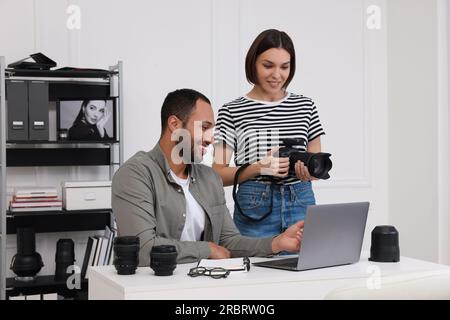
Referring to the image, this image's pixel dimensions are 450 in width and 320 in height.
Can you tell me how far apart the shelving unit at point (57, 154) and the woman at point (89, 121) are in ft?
0.16

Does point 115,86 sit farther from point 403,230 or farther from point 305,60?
point 403,230

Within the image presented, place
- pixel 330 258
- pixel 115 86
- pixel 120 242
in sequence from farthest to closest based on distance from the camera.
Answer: pixel 115 86 < pixel 330 258 < pixel 120 242

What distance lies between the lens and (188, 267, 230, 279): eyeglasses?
204 centimetres

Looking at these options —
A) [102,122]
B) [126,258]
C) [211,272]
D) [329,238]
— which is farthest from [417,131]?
[126,258]

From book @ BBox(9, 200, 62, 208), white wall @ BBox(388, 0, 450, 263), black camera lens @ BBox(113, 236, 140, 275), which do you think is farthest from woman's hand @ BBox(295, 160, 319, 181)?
white wall @ BBox(388, 0, 450, 263)

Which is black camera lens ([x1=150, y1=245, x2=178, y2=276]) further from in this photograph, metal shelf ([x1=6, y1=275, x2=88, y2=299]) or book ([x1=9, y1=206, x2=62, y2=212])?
book ([x1=9, y1=206, x2=62, y2=212])

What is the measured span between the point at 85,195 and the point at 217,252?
2.06 metres

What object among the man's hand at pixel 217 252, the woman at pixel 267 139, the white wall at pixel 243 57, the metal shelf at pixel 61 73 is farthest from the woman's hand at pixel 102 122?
the man's hand at pixel 217 252

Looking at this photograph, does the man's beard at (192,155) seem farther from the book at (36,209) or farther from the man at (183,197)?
the book at (36,209)

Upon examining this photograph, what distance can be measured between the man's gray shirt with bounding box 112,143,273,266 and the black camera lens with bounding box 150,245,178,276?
0.85 feet

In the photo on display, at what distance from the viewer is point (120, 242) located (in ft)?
6.86

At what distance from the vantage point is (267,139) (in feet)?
9.52
